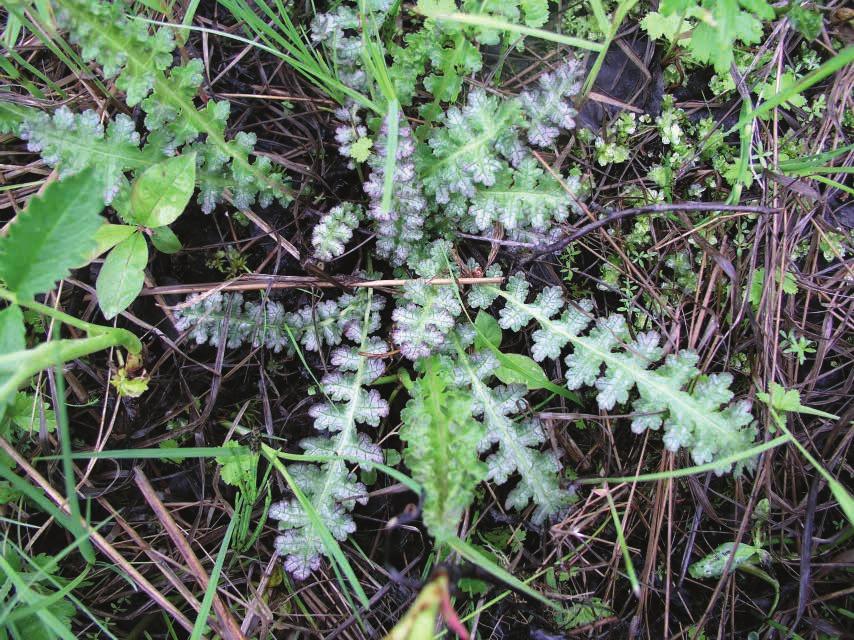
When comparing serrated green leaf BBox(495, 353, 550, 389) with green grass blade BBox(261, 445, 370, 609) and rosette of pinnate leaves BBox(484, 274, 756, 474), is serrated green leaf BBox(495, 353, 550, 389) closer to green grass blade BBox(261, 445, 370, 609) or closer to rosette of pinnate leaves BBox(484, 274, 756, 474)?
rosette of pinnate leaves BBox(484, 274, 756, 474)

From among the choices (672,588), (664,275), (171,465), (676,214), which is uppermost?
(676,214)

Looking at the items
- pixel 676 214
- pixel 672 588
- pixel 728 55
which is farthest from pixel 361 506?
pixel 728 55

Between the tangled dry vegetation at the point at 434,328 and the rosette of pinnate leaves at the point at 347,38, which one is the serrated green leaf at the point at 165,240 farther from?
the rosette of pinnate leaves at the point at 347,38

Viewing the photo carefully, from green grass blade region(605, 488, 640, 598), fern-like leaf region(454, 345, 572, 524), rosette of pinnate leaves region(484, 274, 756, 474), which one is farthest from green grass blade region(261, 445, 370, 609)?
rosette of pinnate leaves region(484, 274, 756, 474)

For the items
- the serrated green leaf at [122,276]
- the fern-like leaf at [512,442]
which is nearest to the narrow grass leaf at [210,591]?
the serrated green leaf at [122,276]

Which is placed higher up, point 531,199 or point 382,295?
point 531,199

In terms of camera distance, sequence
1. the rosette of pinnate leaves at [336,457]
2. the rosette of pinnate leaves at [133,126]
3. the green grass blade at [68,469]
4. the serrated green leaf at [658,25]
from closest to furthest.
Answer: the green grass blade at [68,469]
the rosette of pinnate leaves at [133,126]
the rosette of pinnate leaves at [336,457]
the serrated green leaf at [658,25]

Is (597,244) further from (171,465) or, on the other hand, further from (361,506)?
(171,465)

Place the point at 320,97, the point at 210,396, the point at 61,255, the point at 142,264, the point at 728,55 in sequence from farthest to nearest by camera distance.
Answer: the point at 320,97
the point at 210,396
the point at 142,264
the point at 728,55
the point at 61,255

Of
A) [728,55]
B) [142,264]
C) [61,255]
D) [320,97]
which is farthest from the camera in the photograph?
[320,97]
